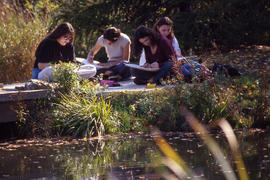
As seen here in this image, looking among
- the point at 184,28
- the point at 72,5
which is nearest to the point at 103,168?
the point at 184,28

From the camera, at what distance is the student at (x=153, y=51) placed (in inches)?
351

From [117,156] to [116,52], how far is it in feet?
14.9

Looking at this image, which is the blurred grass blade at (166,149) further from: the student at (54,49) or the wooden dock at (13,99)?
the student at (54,49)

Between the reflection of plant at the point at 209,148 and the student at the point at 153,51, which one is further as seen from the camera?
the student at the point at 153,51

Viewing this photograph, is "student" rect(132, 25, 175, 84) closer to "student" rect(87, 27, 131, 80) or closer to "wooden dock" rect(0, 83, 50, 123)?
"student" rect(87, 27, 131, 80)

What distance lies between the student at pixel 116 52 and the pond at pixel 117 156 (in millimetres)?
2989

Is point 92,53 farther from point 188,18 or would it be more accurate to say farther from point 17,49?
point 188,18

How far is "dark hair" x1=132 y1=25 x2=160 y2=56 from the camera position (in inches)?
349

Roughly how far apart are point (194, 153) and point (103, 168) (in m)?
1.07

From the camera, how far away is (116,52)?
1026cm

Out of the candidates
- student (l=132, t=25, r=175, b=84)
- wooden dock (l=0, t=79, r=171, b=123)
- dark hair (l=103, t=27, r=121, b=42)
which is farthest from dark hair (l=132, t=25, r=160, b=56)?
wooden dock (l=0, t=79, r=171, b=123)

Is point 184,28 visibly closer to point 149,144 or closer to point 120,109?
point 120,109

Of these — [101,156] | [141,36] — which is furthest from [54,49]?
[101,156]

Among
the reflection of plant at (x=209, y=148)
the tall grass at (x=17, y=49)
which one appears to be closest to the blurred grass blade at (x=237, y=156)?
the reflection of plant at (x=209, y=148)
